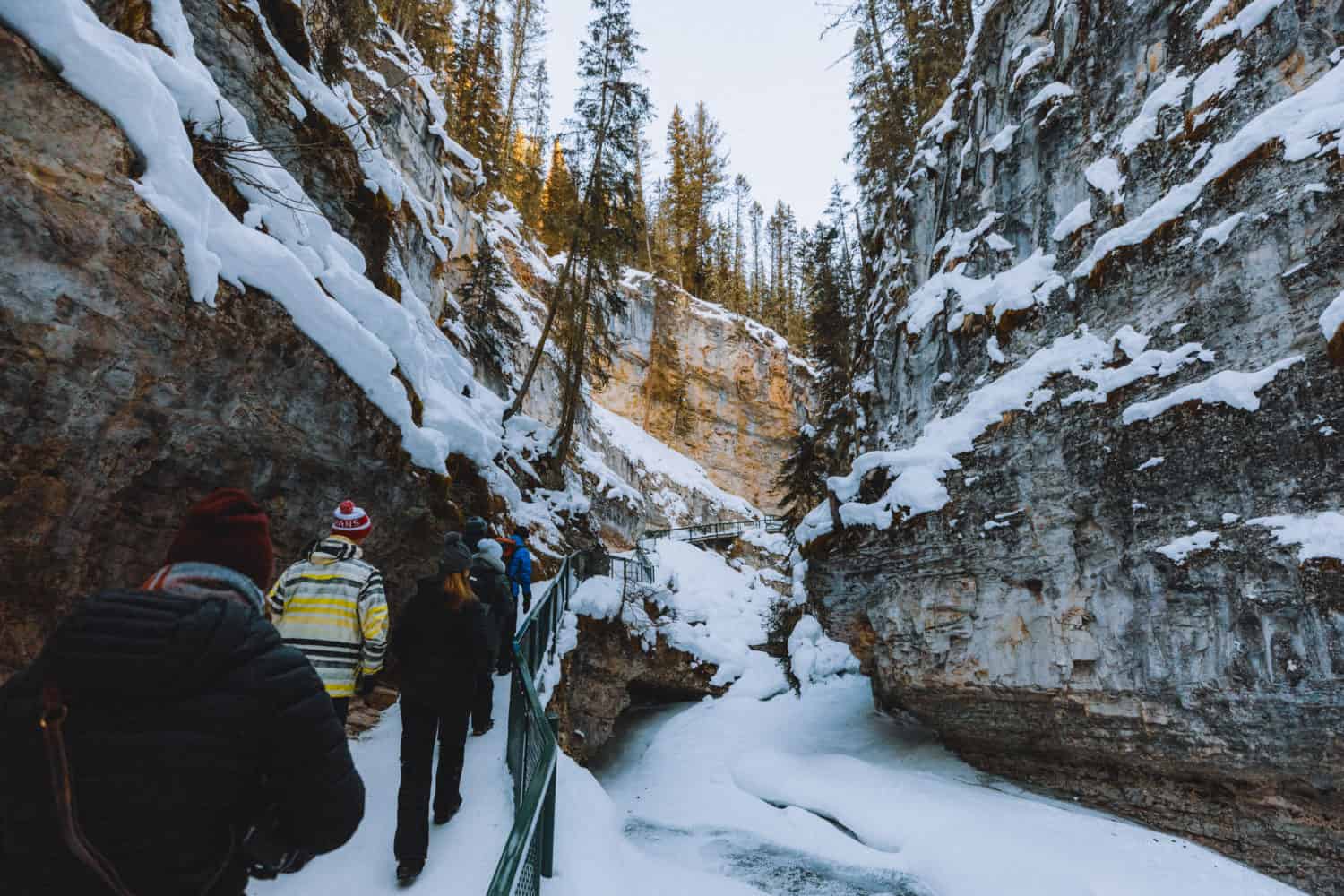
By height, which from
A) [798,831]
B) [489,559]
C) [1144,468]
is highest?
[1144,468]

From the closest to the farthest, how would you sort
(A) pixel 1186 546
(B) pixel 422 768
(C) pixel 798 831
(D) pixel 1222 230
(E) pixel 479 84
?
1. (B) pixel 422 768
2. (A) pixel 1186 546
3. (D) pixel 1222 230
4. (C) pixel 798 831
5. (E) pixel 479 84

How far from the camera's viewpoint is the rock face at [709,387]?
4100 cm

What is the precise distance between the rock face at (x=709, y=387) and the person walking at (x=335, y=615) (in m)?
36.3

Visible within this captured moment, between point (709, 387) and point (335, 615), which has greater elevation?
point (709, 387)

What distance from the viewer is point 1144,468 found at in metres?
7.26

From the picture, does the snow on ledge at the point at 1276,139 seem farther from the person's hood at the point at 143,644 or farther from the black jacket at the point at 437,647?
the person's hood at the point at 143,644

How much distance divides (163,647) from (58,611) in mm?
3926

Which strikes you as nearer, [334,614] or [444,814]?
[334,614]

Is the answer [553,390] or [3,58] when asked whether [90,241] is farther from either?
[553,390]

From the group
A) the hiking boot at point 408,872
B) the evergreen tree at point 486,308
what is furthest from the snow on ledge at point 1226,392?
the evergreen tree at point 486,308

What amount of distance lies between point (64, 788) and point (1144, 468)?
9.02 metres

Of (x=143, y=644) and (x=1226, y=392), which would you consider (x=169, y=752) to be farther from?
(x=1226, y=392)

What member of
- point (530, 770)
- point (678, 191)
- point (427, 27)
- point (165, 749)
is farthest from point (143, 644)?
point (678, 191)

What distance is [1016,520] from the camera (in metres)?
8.31
